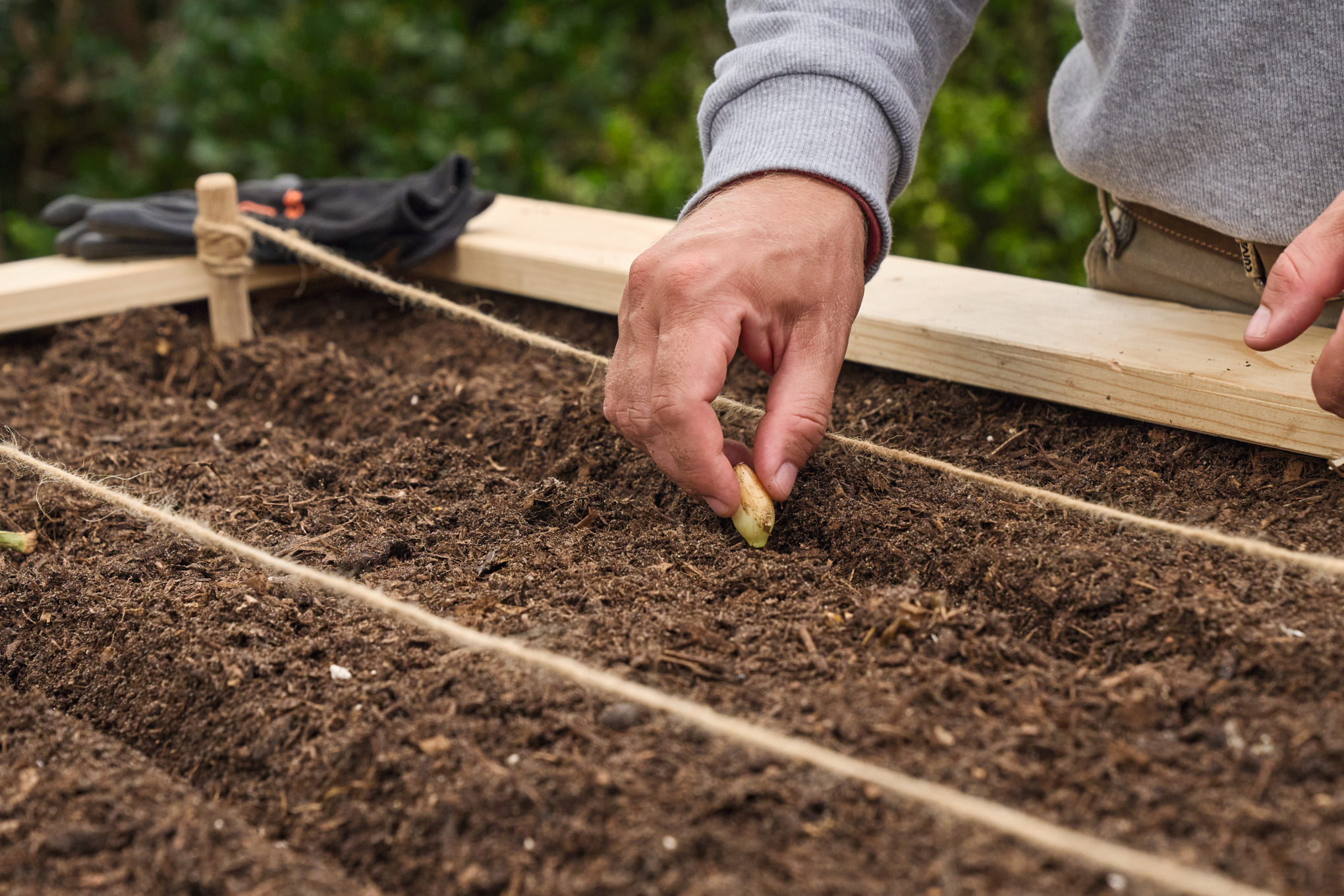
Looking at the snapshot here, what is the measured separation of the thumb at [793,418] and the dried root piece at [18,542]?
958mm

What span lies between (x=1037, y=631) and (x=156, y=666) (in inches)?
37.2

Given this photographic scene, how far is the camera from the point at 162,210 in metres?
2.26

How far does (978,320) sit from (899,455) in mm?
339

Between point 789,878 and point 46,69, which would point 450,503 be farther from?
point 46,69

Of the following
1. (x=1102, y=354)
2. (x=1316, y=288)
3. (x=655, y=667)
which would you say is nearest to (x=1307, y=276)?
(x=1316, y=288)

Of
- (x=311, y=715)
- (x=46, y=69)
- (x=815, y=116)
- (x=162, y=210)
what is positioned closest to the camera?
(x=311, y=715)

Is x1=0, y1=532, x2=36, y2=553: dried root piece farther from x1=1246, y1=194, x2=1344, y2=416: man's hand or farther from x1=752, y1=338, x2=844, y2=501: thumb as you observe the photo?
x1=1246, y1=194, x2=1344, y2=416: man's hand

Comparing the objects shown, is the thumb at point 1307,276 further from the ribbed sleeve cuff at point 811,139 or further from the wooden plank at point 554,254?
the wooden plank at point 554,254

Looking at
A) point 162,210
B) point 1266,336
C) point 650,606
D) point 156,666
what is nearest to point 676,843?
point 650,606

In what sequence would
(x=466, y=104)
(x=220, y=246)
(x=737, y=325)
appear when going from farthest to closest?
(x=466, y=104)
(x=220, y=246)
(x=737, y=325)

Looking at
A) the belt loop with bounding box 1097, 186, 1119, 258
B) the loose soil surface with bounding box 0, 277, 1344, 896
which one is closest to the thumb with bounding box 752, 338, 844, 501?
the loose soil surface with bounding box 0, 277, 1344, 896

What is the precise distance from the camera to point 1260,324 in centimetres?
127

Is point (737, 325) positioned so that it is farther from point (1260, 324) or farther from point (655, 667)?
point (1260, 324)

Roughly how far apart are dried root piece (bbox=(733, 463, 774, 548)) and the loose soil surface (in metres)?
0.06
